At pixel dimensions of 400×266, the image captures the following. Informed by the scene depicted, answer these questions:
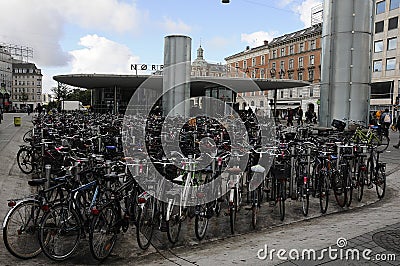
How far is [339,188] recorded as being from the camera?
20.9 feet

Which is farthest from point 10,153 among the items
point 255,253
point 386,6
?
point 386,6

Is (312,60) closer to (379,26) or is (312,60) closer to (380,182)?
(379,26)

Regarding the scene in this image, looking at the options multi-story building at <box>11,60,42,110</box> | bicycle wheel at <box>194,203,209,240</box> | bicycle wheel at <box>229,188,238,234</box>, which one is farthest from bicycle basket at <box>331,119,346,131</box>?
multi-story building at <box>11,60,42,110</box>

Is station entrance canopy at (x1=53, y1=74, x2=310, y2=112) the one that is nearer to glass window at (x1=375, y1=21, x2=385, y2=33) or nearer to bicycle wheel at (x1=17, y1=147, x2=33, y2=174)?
bicycle wheel at (x1=17, y1=147, x2=33, y2=174)

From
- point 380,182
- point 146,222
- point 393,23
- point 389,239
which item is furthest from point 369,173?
point 393,23

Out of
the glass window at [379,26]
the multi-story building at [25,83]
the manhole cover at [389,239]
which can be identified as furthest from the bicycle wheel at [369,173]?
the multi-story building at [25,83]

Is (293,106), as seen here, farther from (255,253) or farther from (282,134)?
(255,253)

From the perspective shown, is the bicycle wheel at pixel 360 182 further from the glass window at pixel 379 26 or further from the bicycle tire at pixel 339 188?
the glass window at pixel 379 26

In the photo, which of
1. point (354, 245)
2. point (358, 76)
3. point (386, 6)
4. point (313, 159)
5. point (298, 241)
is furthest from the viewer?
point (386, 6)

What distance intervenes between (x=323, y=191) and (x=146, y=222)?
124 inches

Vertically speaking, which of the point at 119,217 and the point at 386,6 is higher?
the point at 386,6

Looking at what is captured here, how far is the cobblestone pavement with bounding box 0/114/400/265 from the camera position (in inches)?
160

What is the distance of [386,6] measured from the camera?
41.7m

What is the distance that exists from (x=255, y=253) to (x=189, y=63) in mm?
14406
